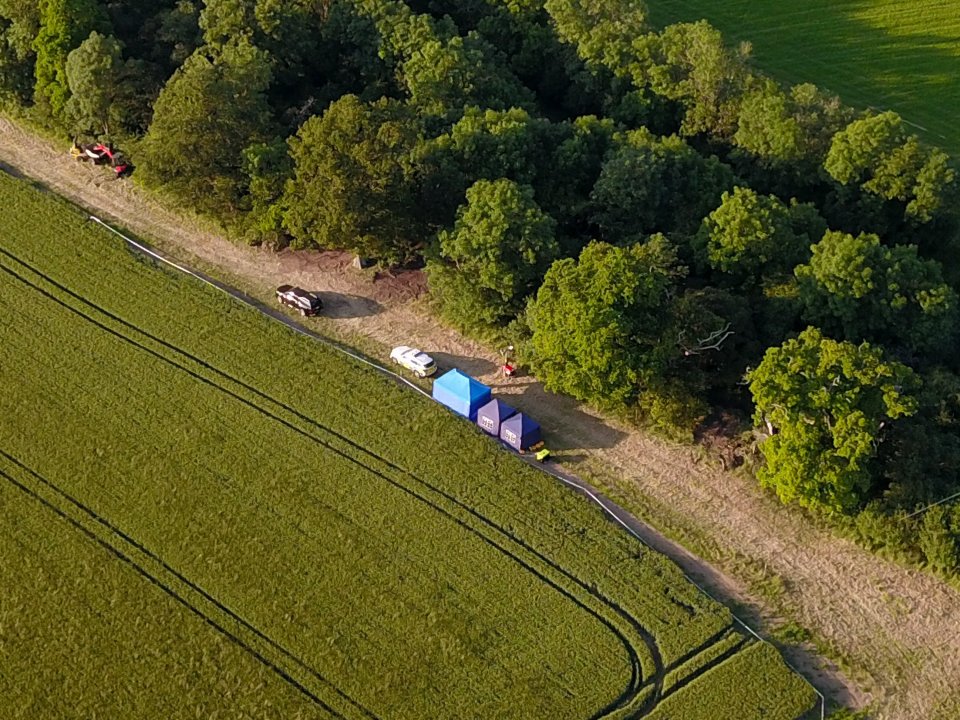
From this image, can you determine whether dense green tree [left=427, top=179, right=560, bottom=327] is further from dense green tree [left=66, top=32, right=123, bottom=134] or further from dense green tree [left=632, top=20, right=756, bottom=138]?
dense green tree [left=66, top=32, right=123, bottom=134]

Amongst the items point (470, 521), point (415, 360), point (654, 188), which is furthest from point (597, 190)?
point (470, 521)

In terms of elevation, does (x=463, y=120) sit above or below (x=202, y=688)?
above

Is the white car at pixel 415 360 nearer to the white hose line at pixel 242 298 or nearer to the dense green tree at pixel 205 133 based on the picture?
the white hose line at pixel 242 298

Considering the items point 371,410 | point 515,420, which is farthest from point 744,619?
point 371,410

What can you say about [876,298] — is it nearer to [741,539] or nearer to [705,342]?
[705,342]

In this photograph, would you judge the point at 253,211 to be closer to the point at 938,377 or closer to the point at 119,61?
the point at 119,61

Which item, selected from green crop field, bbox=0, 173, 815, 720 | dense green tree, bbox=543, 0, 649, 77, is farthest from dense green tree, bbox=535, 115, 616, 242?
green crop field, bbox=0, 173, 815, 720
